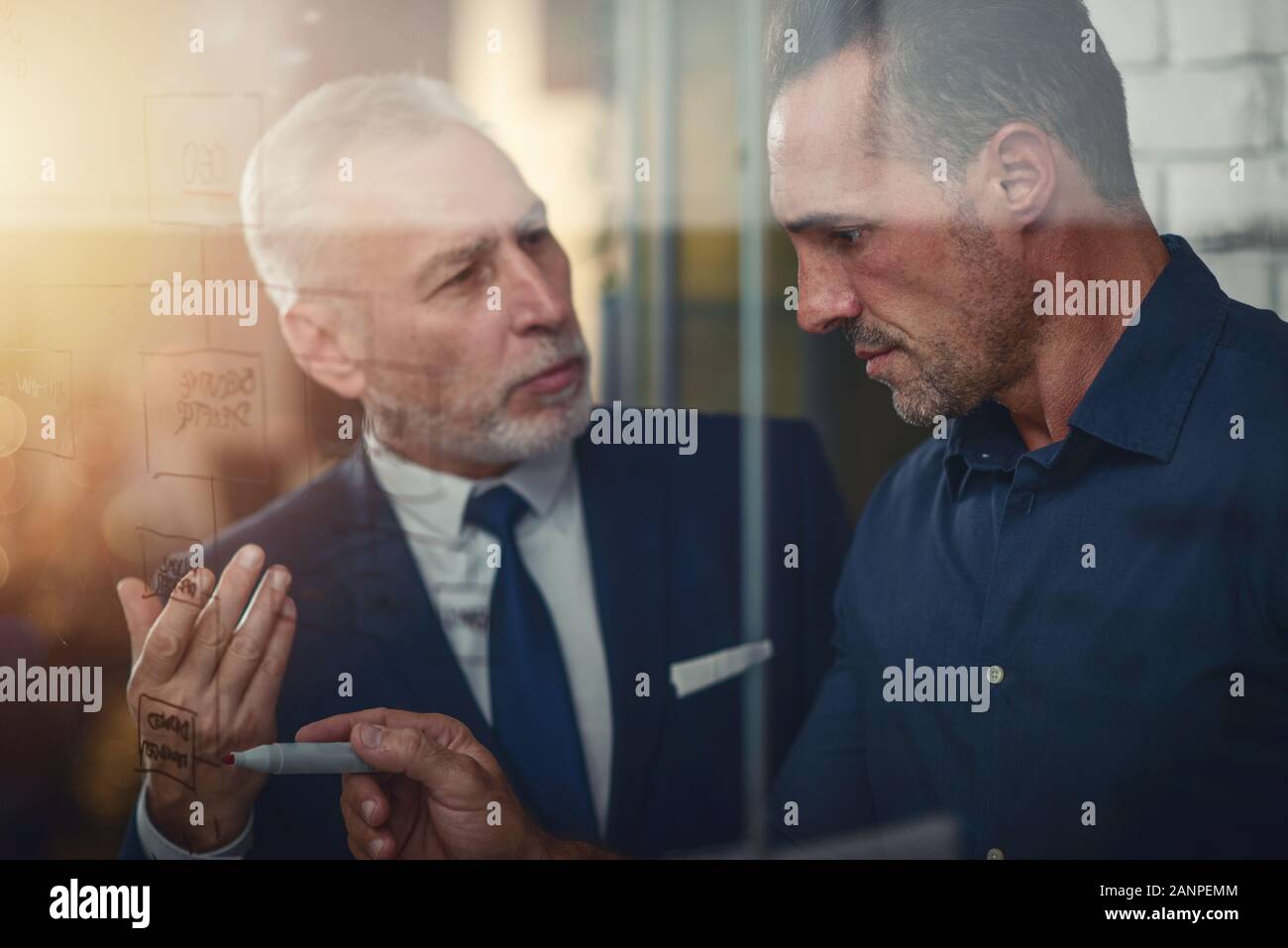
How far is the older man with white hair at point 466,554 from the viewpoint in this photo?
1881 mm

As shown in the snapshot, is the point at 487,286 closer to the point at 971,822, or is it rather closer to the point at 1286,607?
the point at 971,822

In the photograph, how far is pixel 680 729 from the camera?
76.5 inches

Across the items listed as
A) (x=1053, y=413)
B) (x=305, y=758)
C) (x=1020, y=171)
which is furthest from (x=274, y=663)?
(x=1020, y=171)

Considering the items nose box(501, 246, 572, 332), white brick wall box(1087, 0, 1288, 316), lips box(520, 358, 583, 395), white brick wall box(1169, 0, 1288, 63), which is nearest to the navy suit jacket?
lips box(520, 358, 583, 395)

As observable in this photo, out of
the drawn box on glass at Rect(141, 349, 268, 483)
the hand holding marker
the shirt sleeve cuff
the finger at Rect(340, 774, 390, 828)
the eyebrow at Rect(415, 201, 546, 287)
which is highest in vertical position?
the eyebrow at Rect(415, 201, 546, 287)

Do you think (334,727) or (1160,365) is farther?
(334,727)

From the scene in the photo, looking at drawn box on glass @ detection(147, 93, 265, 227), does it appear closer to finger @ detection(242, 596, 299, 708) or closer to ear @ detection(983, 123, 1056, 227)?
finger @ detection(242, 596, 299, 708)

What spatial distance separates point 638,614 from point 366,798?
57 cm

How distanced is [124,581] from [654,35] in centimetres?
135

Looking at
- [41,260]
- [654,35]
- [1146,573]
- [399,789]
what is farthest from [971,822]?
[41,260]

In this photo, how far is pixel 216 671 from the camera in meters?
1.92

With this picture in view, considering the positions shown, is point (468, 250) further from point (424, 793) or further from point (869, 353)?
point (424, 793)

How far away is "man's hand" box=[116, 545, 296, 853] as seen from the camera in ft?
6.30

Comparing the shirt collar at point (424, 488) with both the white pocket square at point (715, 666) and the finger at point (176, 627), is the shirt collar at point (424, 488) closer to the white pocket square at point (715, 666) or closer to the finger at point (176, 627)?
the finger at point (176, 627)
